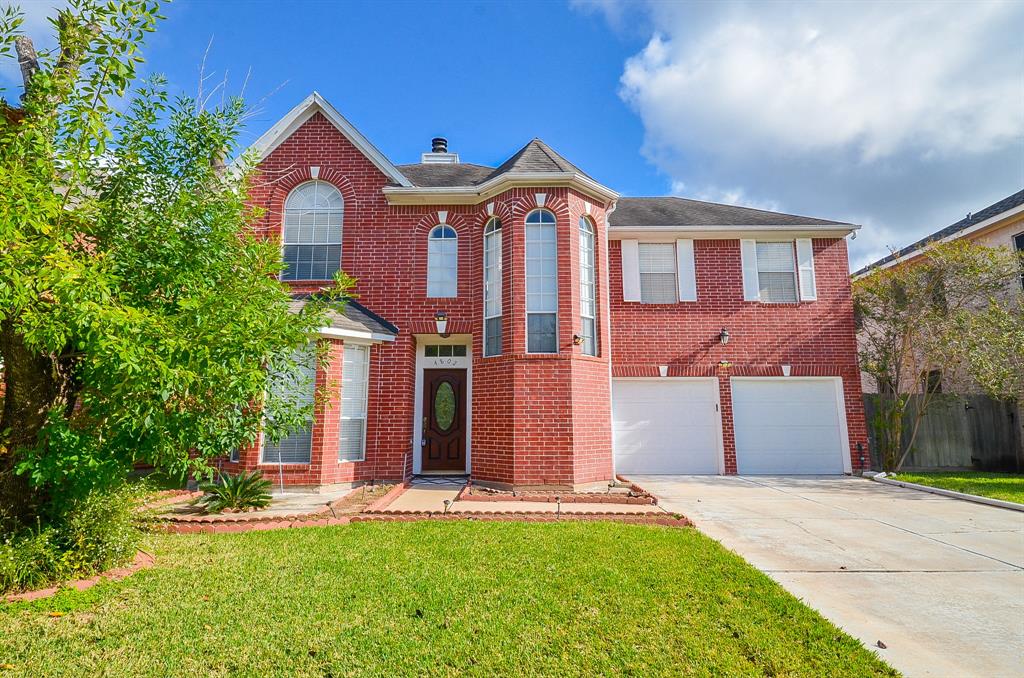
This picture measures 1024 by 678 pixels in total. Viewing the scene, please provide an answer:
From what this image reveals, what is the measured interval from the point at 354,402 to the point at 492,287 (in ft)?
12.2

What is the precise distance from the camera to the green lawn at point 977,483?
28.0 feet

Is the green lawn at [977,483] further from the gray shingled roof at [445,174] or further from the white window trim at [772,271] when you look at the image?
the gray shingled roof at [445,174]

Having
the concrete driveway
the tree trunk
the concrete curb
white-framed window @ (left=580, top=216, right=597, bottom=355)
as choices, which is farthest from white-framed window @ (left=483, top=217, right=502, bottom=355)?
the concrete curb

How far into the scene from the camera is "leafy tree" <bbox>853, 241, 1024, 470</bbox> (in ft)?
34.1

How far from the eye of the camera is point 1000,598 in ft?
13.5

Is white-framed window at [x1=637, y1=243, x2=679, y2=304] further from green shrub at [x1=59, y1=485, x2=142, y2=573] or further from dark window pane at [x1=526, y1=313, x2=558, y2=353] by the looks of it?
green shrub at [x1=59, y1=485, x2=142, y2=573]

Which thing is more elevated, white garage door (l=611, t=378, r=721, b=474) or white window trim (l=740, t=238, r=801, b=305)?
white window trim (l=740, t=238, r=801, b=305)

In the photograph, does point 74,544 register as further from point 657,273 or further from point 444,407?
point 657,273

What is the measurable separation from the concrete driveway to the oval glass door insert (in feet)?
15.5

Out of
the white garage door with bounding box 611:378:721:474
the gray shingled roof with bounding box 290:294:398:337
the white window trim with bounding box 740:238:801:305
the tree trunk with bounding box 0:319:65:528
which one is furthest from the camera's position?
the white window trim with bounding box 740:238:801:305

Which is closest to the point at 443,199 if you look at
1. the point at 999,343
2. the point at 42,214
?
the point at 42,214

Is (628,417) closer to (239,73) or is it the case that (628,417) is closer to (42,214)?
(239,73)

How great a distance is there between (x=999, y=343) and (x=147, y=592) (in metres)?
15.4

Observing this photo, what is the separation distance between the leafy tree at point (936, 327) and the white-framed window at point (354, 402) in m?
12.1
